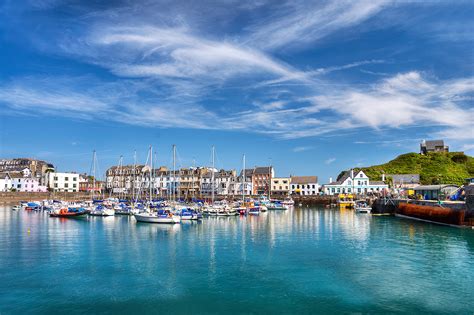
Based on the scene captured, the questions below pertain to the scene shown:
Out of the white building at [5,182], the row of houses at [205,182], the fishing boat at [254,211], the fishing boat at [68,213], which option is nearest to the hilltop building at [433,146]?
the row of houses at [205,182]

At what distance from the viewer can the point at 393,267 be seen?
30.2 meters

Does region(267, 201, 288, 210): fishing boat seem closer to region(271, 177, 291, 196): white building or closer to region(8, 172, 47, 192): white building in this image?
region(271, 177, 291, 196): white building

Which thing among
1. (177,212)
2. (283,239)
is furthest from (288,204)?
(283,239)

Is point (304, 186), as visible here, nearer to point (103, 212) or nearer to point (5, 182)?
point (103, 212)

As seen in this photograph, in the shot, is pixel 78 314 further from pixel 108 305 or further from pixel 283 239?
pixel 283 239

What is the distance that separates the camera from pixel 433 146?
169375 millimetres

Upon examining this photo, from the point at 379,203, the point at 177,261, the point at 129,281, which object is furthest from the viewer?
the point at 379,203

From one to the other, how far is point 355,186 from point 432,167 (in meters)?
42.8

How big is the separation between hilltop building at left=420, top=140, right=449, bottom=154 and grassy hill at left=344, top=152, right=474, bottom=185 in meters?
4.92

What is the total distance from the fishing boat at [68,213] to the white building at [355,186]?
8431cm

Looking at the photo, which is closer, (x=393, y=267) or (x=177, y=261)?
(x=393, y=267)

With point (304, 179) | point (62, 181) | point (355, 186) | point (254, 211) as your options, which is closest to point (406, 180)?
point (355, 186)

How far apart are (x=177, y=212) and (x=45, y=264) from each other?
121 feet

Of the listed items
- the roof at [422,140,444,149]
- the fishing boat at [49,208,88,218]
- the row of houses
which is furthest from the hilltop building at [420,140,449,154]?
the fishing boat at [49,208,88,218]
